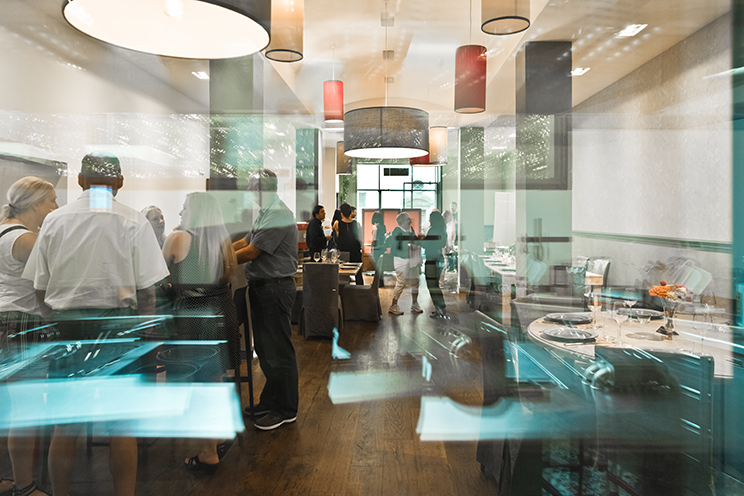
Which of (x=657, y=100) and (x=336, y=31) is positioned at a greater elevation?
(x=336, y=31)

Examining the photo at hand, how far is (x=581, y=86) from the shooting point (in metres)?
5.59

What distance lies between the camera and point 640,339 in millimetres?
1949

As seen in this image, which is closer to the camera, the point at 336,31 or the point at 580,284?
the point at 336,31

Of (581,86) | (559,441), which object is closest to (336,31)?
(581,86)

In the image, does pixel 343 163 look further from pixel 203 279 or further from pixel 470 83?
pixel 203 279

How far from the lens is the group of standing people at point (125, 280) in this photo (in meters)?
2.06

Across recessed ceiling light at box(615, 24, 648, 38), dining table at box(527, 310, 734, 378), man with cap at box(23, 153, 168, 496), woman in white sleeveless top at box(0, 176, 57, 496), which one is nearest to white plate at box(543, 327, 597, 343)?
dining table at box(527, 310, 734, 378)

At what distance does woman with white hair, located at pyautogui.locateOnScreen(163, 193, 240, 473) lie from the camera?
2.31 meters

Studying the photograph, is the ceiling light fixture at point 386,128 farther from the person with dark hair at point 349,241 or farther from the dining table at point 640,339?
the person with dark hair at point 349,241

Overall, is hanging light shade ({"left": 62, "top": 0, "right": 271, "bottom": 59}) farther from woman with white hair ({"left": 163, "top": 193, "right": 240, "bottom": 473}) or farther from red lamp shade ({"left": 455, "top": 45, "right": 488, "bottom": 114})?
red lamp shade ({"left": 455, "top": 45, "right": 488, "bottom": 114})

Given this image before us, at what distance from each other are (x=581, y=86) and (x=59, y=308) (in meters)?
5.82

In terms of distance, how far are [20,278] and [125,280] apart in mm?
472

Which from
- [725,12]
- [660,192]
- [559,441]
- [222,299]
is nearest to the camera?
[559,441]

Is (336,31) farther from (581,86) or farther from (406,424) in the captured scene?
(406,424)
